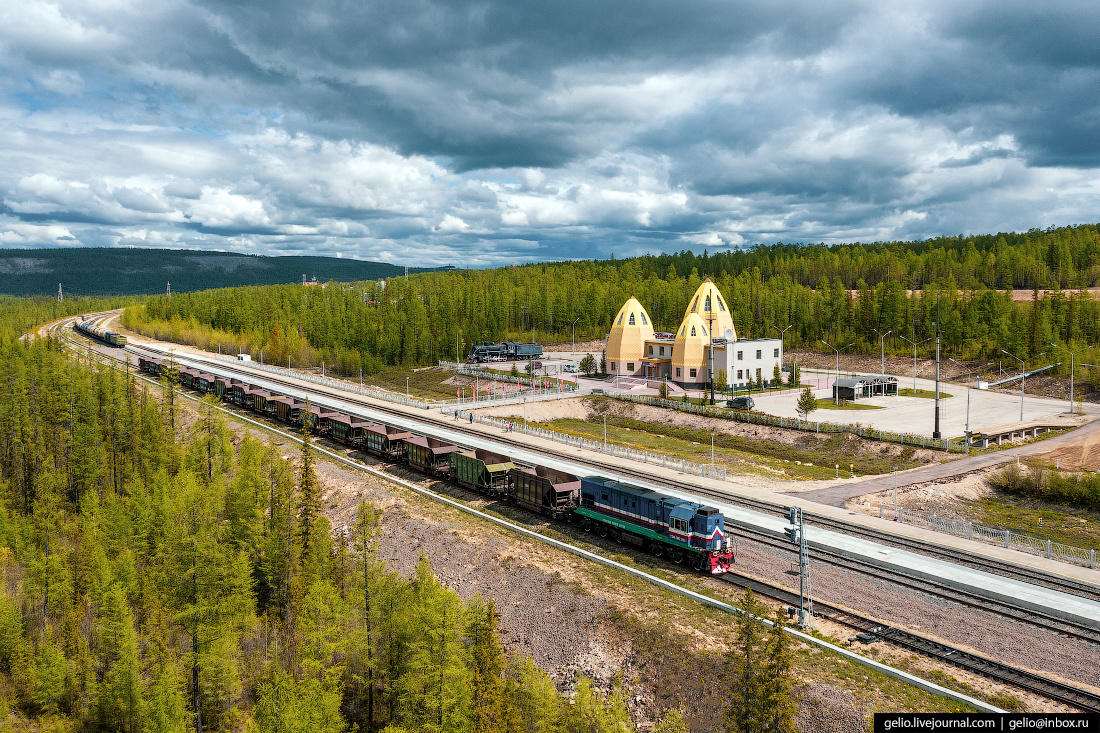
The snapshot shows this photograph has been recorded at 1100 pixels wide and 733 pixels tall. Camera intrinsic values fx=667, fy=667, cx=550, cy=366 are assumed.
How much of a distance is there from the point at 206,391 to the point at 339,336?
49862 millimetres

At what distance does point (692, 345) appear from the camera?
110 m

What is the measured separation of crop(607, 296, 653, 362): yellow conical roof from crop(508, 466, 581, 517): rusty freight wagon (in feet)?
236

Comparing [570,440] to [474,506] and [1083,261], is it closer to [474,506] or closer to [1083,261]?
[474,506]

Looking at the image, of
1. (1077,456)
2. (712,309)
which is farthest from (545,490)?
(712,309)

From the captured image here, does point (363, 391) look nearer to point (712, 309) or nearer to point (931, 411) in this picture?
point (712, 309)

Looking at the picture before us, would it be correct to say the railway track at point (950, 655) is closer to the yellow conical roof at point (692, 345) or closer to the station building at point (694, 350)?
the station building at point (694, 350)

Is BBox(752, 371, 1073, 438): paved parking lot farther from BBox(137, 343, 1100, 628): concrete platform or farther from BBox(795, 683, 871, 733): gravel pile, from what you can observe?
BBox(795, 683, 871, 733): gravel pile

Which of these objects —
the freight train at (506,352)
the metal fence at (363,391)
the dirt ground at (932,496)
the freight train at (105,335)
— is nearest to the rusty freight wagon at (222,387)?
the metal fence at (363,391)

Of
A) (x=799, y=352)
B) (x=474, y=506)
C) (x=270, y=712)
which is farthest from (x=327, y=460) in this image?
(x=799, y=352)

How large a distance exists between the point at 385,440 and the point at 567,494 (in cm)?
2349

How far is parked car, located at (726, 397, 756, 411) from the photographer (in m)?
87.3

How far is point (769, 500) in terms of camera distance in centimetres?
4738

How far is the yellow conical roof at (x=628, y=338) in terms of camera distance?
11931cm

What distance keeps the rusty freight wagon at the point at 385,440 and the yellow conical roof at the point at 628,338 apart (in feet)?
198
